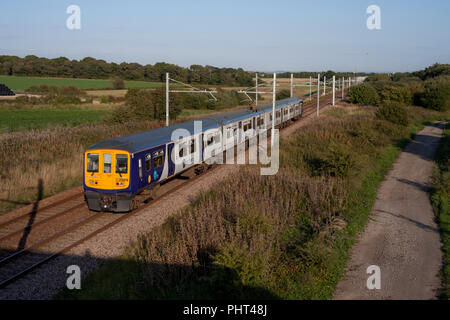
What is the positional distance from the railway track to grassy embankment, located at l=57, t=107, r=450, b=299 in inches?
67.1

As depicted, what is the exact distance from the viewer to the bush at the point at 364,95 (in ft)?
179

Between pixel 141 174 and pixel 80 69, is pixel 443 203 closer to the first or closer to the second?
pixel 141 174

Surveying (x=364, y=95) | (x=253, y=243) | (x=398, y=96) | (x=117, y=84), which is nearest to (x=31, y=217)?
(x=253, y=243)

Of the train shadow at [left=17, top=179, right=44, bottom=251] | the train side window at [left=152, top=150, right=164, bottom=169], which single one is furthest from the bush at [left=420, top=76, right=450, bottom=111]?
the train shadow at [left=17, top=179, right=44, bottom=251]

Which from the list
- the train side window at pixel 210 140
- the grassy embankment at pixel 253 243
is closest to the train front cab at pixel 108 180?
the grassy embankment at pixel 253 243

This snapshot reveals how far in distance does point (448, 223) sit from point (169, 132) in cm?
1072

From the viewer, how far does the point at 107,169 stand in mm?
12828

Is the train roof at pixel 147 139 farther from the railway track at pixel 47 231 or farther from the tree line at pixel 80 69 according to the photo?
the tree line at pixel 80 69

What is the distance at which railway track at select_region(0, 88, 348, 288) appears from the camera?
10.0 m

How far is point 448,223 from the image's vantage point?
1252cm

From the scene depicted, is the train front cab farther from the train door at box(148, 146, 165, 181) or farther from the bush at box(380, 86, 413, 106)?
the bush at box(380, 86, 413, 106)

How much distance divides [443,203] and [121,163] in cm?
1174
